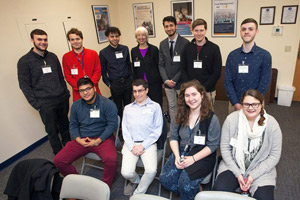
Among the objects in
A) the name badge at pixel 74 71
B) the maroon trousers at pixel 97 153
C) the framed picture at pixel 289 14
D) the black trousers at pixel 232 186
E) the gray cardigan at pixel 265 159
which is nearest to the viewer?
the black trousers at pixel 232 186

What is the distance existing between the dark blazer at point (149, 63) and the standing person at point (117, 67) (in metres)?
0.18

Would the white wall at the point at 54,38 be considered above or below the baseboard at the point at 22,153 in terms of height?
above

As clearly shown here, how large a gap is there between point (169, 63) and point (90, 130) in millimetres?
1513

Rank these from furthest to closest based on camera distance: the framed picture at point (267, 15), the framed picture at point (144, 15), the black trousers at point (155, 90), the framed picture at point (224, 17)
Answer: the framed picture at point (144, 15) → the framed picture at point (224, 17) → the framed picture at point (267, 15) → the black trousers at point (155, 90)

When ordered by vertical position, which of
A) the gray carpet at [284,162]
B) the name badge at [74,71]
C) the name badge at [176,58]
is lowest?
the gray carpet at [284,162]

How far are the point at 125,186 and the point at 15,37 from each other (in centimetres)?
271

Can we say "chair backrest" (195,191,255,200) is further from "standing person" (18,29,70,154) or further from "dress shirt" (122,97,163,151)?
"standing person" (18,29,70,154)

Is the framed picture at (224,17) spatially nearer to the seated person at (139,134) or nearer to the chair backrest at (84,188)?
the seated person at (139,134)

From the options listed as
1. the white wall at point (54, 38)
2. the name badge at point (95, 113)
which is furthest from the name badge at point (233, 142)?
the white wall at point (54, 38)

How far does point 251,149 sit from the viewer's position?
1.88 meters

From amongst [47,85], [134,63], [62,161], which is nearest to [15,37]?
[47,85]

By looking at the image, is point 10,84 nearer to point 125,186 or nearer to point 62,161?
point 62,161

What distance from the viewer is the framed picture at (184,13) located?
175 inches

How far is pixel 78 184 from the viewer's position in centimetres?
153
